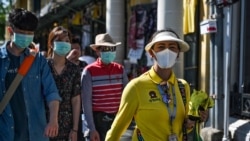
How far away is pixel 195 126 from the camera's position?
13.2 ft

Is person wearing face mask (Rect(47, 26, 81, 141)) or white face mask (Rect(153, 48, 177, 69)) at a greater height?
white face mask (Rect(153, 48, 177, 69))

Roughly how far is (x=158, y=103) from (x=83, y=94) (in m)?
2.18

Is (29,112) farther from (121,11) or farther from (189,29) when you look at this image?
(121,11)

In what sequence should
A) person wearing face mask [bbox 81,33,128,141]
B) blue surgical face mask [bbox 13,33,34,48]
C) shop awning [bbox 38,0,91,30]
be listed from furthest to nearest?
shop awning [bbox 38,0,91,30] → person wearing face mask [bbox 81,33,128,141] → blue surgical face mask [bbox 13,33,34,48]

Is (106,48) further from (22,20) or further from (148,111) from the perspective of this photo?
(148,111)

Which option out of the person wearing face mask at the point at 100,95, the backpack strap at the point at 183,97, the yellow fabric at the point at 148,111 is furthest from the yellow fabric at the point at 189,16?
the yellow fabric at the point at 148,111

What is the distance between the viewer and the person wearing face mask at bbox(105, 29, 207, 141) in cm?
392

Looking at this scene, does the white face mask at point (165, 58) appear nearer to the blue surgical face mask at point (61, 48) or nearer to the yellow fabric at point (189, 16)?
the blue surgical face mask at point (61, 48)

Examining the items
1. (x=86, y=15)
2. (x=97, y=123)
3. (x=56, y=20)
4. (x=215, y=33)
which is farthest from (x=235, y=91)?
(x=56, y=20)

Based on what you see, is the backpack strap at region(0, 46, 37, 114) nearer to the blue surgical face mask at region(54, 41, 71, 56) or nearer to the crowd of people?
the crowd of people

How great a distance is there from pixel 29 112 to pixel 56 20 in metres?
22.3

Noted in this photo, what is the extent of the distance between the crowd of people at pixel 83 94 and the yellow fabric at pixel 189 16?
6.04 m

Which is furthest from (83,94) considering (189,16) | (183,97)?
(189,16)

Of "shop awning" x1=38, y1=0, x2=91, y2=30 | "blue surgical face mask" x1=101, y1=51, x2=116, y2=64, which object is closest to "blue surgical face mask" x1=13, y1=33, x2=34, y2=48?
"blue surgical face mask" x1=101, y1=51, x2=116, y2=64
